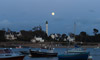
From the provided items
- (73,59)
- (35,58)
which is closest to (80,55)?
(73,59)

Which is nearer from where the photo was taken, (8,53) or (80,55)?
(8,53)

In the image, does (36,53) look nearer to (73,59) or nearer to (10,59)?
(73,59)

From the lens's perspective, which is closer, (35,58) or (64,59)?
(64,59)

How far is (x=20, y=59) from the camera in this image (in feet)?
148

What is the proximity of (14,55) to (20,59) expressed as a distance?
1.21 m

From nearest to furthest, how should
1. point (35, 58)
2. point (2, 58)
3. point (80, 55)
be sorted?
1. point (2, 58)
2. point (80, 55)
3. point (35, 58)

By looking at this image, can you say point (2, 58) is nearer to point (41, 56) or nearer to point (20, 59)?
point (20, 59)

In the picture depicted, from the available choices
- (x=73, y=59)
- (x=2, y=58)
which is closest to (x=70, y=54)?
(x=73, y=59)

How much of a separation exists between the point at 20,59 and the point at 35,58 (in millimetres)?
32501

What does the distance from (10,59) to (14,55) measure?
1021 mm

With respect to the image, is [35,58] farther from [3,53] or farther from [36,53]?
[3,53]

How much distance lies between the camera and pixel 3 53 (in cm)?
4416

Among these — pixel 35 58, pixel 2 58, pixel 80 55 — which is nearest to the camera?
pixel 2 58

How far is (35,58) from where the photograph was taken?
77.4 meters
